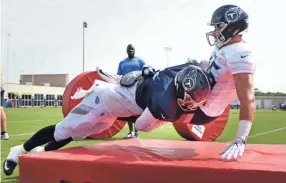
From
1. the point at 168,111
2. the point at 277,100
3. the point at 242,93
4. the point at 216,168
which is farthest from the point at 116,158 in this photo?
the point at 277,100

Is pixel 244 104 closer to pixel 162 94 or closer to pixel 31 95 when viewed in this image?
pixel 162 94

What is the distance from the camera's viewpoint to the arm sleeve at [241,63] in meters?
2.37

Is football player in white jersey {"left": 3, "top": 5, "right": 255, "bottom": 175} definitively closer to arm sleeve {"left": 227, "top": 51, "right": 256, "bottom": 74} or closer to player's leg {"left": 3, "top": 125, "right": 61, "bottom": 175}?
arm sleeve {"left": 227, "top": 51, "right": 256, "bottom": 74}

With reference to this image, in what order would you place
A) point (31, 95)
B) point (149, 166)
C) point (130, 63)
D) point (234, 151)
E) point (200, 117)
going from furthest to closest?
point (31, 95), point (130, 63), point (200, 117), point (234, 151), point (149, 166)

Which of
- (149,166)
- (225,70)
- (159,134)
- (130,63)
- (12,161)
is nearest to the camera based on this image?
(149,166)

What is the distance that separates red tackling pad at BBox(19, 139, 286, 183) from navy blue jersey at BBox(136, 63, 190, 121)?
24 cm

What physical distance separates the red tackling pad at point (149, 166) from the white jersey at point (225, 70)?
30 centimetres

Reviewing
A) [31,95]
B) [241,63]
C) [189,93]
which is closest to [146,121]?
[189,93]

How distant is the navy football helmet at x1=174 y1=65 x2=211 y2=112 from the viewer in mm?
2395

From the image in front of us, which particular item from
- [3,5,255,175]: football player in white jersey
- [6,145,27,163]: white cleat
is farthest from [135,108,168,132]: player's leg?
[6,145,27,163]: white cleat

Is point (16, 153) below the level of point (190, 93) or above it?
below

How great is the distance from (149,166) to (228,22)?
3.21 ft

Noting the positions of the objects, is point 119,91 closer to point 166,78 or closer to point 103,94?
point 103,94

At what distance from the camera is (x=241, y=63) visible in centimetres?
238
